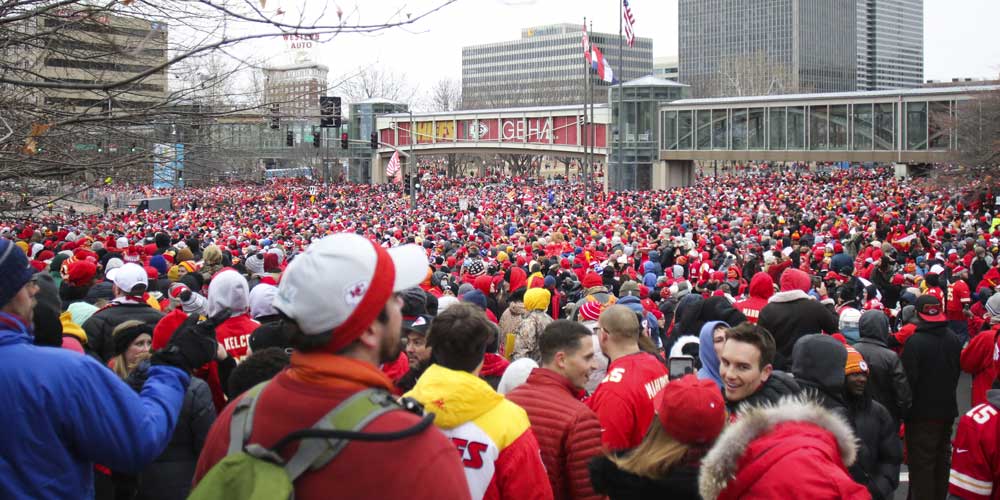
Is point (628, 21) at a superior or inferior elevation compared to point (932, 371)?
superior

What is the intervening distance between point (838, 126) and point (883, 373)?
4874cm

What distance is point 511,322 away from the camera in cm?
882

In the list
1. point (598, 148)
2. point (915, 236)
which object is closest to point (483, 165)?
point (598, 148)

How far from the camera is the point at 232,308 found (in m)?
5.83

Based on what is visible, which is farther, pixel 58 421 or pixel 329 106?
pixel 329 106

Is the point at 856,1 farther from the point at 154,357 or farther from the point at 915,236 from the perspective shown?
the point at 154,357

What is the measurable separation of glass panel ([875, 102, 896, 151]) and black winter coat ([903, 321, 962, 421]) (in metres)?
45.7

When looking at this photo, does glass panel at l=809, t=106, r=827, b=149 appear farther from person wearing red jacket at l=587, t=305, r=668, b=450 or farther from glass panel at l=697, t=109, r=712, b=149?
person wearing red jacket at l=587, t=305, r=668, b=450

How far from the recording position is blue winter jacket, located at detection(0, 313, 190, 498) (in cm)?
286

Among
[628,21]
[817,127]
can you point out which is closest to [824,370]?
[628,21]

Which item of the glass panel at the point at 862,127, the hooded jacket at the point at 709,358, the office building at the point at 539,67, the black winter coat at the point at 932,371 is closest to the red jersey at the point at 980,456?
the hooded jacket at the point at 709,358

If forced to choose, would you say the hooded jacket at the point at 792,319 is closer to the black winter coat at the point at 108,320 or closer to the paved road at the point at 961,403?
the paved road at the point at 961,403

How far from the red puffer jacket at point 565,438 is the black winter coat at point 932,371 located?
3.99 metres

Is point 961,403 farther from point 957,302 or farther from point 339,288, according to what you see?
point 339,288
